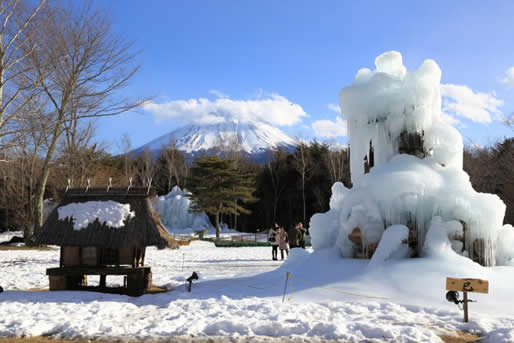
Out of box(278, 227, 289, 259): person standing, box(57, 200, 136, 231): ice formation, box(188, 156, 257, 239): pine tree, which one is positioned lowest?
box(278, 227, 289, 259): person standing

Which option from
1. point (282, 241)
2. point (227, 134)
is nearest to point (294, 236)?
point (282, 241)

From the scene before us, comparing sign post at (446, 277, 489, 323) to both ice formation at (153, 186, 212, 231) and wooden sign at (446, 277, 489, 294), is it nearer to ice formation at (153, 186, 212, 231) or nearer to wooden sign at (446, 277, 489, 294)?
wooden sign at (446, 277, 489, 294)

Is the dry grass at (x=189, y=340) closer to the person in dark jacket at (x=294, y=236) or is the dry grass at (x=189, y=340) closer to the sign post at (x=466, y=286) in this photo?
the sign post at (x=466, y=286)

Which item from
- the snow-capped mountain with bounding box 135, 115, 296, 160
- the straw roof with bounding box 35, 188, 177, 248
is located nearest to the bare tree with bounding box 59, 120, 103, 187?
the straw roof with bounding box 35, 188, 177, 248

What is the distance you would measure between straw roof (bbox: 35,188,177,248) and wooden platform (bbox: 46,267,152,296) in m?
0.56

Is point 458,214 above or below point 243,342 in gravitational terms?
above

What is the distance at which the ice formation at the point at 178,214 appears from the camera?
42.4m

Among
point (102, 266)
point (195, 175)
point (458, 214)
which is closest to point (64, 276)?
point (102, 266)

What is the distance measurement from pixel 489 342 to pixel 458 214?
4.96 meters

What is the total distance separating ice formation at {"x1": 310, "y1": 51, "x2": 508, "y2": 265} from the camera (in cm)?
1004

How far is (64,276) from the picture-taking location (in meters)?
9.67

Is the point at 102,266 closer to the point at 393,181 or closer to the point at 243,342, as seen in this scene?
the point at 243,342

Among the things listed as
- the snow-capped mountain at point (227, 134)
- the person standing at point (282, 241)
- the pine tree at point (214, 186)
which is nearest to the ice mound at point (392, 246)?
the person standing at point (282, 241)

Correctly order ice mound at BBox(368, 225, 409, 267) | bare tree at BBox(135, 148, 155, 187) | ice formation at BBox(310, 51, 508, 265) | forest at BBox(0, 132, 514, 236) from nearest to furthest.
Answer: ice mound at BBox(368, 225, 409, 267) → ice formation at BBox(310, 51, 508, 265) → forest at BBox(0, 132, 514, 236) → bare tree at BBox(135, 148, 155, 187)
